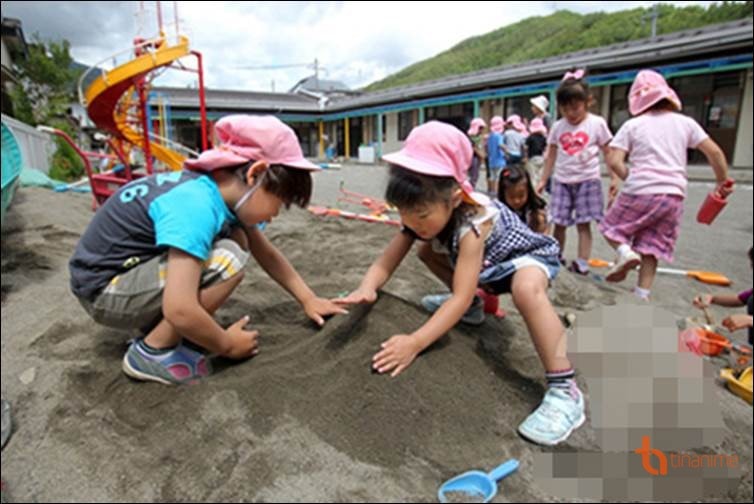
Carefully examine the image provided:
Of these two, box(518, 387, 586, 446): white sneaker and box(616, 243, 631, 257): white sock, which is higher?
box(616, 243, 631, 257): white sock

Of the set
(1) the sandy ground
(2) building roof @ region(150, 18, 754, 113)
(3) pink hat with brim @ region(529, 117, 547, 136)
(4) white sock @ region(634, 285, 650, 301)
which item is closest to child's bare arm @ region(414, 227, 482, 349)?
(1) the sandy ground

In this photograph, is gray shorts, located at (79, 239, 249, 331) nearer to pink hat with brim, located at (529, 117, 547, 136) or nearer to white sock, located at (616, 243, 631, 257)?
white sock, located at (616, 243, 631, 257)

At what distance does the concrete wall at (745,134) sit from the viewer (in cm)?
1135

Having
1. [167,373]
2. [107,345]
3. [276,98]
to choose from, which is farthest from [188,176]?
[276,98]

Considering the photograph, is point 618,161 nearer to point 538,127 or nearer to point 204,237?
point 204,237

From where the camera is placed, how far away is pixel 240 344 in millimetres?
1641

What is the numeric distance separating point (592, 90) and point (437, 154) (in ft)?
44.8

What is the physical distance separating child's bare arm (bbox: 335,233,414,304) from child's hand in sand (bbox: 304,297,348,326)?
0.11ft

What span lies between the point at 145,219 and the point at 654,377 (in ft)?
5.13

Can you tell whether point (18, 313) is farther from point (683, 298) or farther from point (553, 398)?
point (683, 298)

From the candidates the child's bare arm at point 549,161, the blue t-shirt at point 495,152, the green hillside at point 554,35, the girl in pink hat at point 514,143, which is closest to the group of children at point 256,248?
the child's bare arm at point 549,161

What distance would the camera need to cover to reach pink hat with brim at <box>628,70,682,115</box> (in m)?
2.62

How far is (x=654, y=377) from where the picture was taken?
1.22ft

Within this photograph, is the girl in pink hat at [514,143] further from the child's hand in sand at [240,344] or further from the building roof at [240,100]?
the building roof at [240,100]
